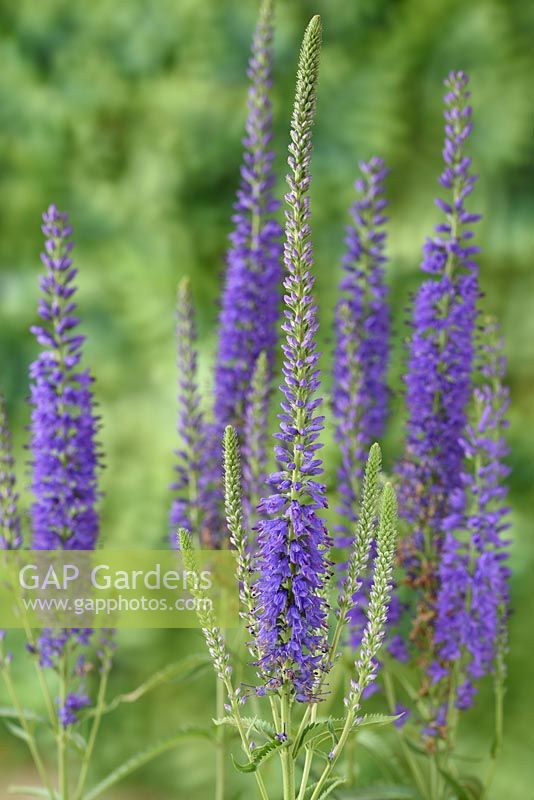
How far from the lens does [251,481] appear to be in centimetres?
147

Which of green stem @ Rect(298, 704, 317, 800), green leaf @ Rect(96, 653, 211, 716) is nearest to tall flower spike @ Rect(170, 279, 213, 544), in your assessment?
green leaf @ Rect(96, 653, 211, 716)

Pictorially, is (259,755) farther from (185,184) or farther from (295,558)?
(185,184)

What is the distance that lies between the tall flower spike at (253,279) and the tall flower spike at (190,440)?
0.15 feet

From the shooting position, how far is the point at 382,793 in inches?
56.8

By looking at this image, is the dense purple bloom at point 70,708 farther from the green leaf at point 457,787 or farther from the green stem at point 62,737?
the green leaf at point 457,787

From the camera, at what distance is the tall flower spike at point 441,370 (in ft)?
4.67

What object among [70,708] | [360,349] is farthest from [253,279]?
[70,708]

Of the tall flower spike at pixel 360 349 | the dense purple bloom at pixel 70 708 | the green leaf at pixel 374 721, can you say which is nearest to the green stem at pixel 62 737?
the dense purple bloom at pixel 70 708

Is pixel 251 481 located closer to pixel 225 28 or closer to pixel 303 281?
pixel 303 281

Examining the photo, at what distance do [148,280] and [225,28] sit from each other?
0.76 meters

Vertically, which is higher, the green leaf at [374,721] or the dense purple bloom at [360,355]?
the dense purple bloom at [360,355]

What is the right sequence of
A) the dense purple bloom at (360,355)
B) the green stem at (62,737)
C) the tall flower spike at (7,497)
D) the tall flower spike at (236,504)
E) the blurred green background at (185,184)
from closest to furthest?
the tall flower spike at (236,504) < the tall flower spike at (7,497) < the green stem at (62,737) < the dense purple bloom at (360,355) < the blurred green background at (185,184)

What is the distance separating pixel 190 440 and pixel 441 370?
1.33 feet

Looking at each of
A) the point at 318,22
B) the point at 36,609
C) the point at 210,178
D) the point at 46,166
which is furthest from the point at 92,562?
the point at 46,166
